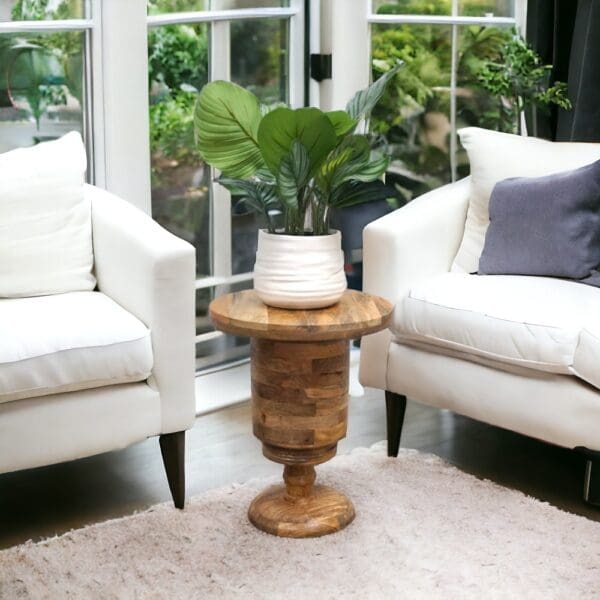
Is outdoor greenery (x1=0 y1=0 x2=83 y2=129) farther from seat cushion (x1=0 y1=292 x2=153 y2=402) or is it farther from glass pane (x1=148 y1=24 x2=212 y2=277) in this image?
seat cushion (x1=0 y1=292 x2=153 y2=402)

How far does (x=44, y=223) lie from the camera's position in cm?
293

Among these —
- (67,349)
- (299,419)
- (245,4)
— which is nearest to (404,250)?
(299,419)

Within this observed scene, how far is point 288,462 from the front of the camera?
105 inches

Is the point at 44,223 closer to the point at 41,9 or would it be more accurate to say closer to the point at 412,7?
the point at 41,9

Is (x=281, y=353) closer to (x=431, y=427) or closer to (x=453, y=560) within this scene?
(x=453, y=560)

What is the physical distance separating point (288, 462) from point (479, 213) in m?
1.04

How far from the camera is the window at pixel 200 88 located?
3514mm

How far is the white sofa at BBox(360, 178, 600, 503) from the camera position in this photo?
8.91 feet

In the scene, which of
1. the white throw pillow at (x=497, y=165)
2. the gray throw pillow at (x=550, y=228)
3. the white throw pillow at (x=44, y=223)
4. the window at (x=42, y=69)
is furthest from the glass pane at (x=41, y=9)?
the gray throw pillow at (x=550, y=228)

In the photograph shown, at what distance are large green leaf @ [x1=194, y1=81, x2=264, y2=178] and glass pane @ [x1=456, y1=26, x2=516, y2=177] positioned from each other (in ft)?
5.16

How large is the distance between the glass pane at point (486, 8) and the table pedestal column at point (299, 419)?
1772 mm

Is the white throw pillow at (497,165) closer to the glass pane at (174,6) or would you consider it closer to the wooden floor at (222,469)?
the wooden floor at (222,469)

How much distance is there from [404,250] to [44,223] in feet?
3.12

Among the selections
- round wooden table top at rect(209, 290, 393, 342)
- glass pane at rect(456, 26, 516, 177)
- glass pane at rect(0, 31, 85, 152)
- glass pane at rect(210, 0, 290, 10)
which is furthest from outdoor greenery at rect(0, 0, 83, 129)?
glass pane at rect(456, 26, 516, 177)
